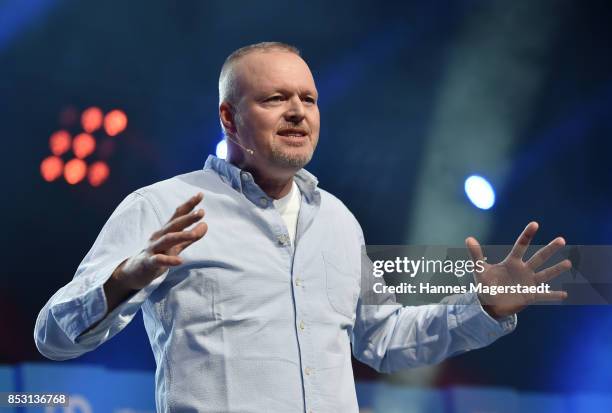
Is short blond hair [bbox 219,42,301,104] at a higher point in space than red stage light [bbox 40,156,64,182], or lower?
lower

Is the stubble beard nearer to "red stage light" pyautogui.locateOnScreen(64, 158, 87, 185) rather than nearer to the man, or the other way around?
the man

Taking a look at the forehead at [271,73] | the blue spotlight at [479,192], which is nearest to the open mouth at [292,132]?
the forehead at [271,73]

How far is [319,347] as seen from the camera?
183cm

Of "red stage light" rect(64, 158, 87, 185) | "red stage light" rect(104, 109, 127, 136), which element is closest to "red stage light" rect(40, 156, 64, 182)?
"red stage light" rect(64, 158, 87, 185)

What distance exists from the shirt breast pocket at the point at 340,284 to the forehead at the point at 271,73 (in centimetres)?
44

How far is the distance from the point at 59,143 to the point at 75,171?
16 centimetres

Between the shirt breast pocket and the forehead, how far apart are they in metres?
0.44

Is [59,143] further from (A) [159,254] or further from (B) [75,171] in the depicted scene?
(A) [159,254]

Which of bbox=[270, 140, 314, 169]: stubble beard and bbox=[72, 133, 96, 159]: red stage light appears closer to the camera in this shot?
bbox=[270, 140, 314, 169]: stubble beard

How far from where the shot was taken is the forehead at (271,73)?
79.1 inches

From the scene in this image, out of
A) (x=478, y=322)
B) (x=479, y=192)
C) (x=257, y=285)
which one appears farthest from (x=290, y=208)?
(x=479, y=192)

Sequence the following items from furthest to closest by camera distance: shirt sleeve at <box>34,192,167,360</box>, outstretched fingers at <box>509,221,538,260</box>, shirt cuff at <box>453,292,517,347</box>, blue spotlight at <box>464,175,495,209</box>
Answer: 1. blue spotlight at <box>464,175,495,209</box>
2. shirt cuff at <box>453,292,517,347</box>
3. outstretched fingers at <box>509,221,538,260</box>
4. shirt sleeve at <box>34,192,167,360</box>

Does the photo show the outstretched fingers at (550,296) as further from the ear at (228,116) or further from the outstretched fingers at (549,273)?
the ear at (228,116)

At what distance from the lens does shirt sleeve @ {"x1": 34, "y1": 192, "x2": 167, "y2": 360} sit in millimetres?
1633
